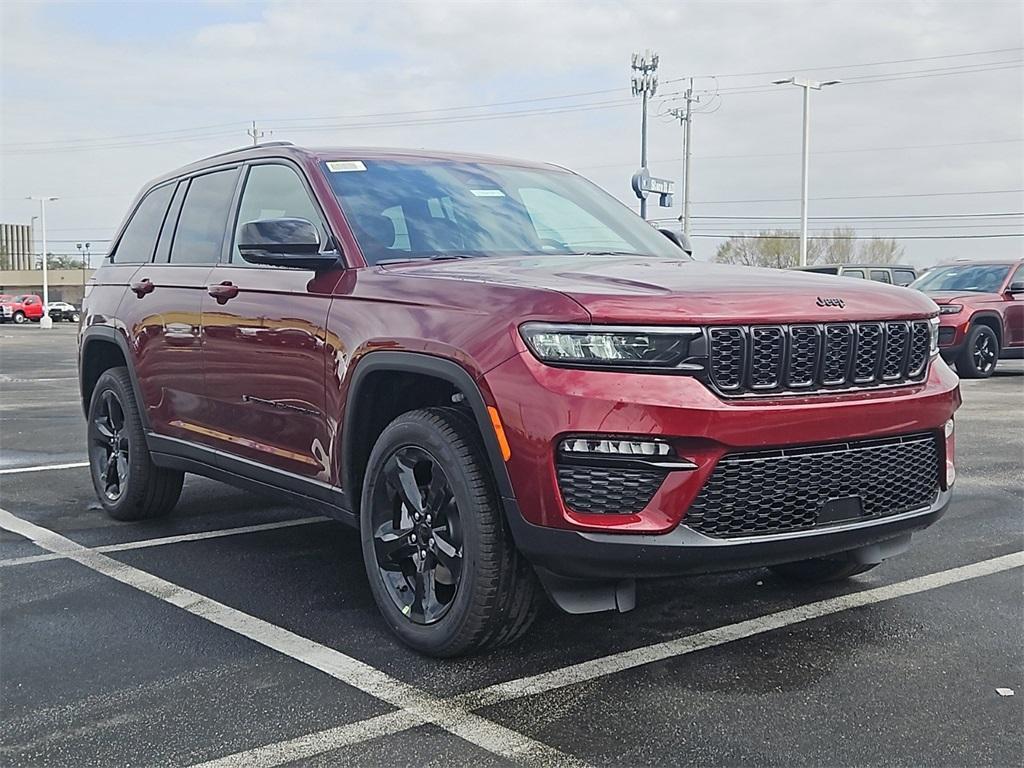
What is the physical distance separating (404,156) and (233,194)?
914 mm

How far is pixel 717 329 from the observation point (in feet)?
10.9

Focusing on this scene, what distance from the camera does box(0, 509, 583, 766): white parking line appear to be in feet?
10.1

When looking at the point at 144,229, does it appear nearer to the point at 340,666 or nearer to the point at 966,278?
the point at 340,666

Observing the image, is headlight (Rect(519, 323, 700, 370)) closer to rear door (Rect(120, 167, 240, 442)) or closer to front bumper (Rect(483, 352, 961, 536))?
front bumper (Rect(483, 352, 961, 536))

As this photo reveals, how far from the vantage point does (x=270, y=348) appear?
15.0ft

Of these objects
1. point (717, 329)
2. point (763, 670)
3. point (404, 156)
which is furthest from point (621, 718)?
point (404, 156)

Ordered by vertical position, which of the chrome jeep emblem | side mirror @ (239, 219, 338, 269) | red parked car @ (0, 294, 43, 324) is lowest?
red parked car @ (0, 294, 43, 324)

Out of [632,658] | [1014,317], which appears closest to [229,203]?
Result: [632,658]

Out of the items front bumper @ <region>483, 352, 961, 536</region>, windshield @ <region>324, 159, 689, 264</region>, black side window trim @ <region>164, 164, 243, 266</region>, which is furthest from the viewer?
black side window trim @ <region>164, 164, 243, 266</region>

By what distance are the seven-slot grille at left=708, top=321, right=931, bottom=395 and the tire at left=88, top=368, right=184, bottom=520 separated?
3610mm

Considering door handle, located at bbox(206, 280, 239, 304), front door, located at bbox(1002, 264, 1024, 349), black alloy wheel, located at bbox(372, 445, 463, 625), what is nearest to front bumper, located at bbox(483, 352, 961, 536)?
black alloy wheel, located at bbox(372, 445, 463, 625)

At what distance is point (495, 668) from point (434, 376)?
0.99m

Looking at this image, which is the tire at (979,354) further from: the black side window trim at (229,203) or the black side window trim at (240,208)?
the black side window trim at (240,208)

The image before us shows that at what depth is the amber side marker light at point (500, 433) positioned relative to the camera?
3396 mm
